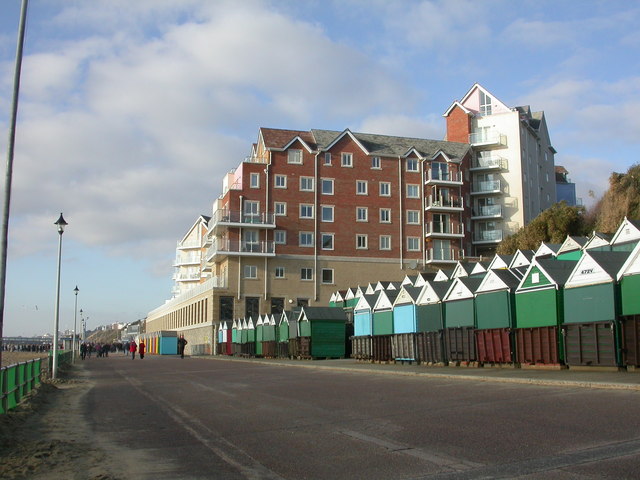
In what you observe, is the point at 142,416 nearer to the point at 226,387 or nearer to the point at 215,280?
the point at 226,387

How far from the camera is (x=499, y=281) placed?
78.2 feet

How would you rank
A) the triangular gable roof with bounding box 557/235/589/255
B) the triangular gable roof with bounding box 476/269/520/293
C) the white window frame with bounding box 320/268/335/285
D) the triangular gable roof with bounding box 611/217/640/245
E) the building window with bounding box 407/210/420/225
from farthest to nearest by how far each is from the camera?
the building window with bounding box 407/210/420/225
the white window frame with bounding box 320/268/335/285
the triangular gable roof with bounding box 557/235/589/255
the triangular gable roof with bounding box 611/217/640/245
the triangular gable roof with bounding box 476/269/520/293

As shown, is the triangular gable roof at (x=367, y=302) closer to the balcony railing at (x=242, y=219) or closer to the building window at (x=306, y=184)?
the balcony railing at (x=242, y=219)

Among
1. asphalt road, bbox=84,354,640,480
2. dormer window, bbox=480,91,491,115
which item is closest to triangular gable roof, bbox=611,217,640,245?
asphalt road, bbox=84,354,640,480

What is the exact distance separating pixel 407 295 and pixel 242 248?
38225 millimetres

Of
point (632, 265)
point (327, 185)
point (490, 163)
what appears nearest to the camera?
point (632, 265)

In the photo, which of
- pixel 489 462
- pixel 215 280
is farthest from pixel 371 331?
pixel 215 280

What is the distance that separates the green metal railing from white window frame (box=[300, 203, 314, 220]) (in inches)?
2028

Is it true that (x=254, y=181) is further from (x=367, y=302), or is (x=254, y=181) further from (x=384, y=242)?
(x=367, y=302)

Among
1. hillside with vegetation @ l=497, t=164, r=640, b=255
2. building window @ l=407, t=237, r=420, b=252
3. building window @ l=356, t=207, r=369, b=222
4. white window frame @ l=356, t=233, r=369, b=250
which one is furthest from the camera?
building window @ l=407, t=237, r=420, b=252

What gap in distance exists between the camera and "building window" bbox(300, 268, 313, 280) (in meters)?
68.3

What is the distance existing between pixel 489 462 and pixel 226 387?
1349 cm

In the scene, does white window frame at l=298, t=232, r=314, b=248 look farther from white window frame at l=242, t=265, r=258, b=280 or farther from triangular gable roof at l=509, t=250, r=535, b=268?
triangular gable roof at l=509, t=250, r=535, b=268

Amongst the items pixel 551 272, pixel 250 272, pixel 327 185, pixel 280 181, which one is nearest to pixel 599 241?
pixel 551 272
